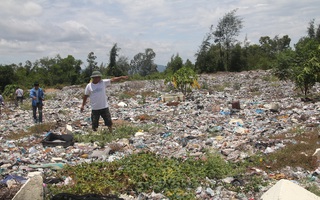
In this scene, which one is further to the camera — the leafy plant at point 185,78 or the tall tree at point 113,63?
the tall tree at point 113,63

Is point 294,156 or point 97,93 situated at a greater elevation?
point 97,93

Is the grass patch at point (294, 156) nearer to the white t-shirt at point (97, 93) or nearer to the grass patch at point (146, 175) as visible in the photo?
the grass patch at point (146, 175)

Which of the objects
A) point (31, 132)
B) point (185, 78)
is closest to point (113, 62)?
point (185, 78)

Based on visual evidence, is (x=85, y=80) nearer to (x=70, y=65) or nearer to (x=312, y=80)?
(x=70, y=65)

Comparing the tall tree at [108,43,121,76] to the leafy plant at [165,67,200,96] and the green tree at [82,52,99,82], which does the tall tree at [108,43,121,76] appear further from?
the leafy plant at [165,67,200,96]

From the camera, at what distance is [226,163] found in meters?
5.11

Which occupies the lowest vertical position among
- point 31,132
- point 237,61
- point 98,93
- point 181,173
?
point 31,132

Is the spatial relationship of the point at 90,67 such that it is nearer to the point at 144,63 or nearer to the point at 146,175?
the point at 144,63

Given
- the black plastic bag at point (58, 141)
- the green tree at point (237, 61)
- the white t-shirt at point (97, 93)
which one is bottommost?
the black plastic bag at point (58, 141)

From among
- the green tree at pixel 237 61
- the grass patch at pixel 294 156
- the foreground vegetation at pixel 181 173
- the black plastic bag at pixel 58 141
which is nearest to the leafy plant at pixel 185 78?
the black plastic bag at pixel 58 141

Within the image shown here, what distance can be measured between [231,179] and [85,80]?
38.6 metres

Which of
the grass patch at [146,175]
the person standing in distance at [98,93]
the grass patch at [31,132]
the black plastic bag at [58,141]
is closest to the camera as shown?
the grass patch at [146,175]

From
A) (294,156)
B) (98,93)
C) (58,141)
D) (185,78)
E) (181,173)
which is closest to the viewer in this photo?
(181,173)

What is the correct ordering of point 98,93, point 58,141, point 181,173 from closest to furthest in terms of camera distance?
1. point 181,173
2. point 58,141
3. point 98,93
